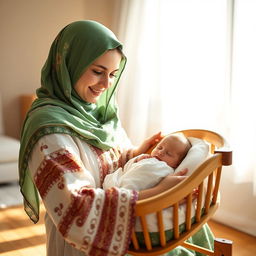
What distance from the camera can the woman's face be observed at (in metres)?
1.65

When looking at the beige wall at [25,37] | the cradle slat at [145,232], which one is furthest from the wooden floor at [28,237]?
the beige wall at [25,37]

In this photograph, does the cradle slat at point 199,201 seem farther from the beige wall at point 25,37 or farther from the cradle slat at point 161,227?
the beige wall at point 25,37

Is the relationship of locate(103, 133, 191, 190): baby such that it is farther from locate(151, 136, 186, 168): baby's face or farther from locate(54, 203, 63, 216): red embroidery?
locate(54, 203, 63, 216): red embroidery

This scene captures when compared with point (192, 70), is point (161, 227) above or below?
below

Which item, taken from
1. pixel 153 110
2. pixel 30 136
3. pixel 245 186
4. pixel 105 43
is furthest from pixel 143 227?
pixel 153 110

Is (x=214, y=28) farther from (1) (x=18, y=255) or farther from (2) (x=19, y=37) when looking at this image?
(2) (x=19, y=37)

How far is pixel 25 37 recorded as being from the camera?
4.20m

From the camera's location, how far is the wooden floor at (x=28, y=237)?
→ 96.4 inches

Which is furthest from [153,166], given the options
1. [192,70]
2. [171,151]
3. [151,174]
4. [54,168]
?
[192,70]

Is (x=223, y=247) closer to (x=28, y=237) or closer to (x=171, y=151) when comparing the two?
(x=171, y=151)

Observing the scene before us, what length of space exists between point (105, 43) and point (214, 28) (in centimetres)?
139

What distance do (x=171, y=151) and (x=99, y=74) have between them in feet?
1.43

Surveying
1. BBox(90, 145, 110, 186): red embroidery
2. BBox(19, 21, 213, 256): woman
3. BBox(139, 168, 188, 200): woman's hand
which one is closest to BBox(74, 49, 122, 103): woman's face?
BBox(19, 21, 213, 256): woman

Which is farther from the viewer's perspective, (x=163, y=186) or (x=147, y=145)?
(x=147, y=145)
